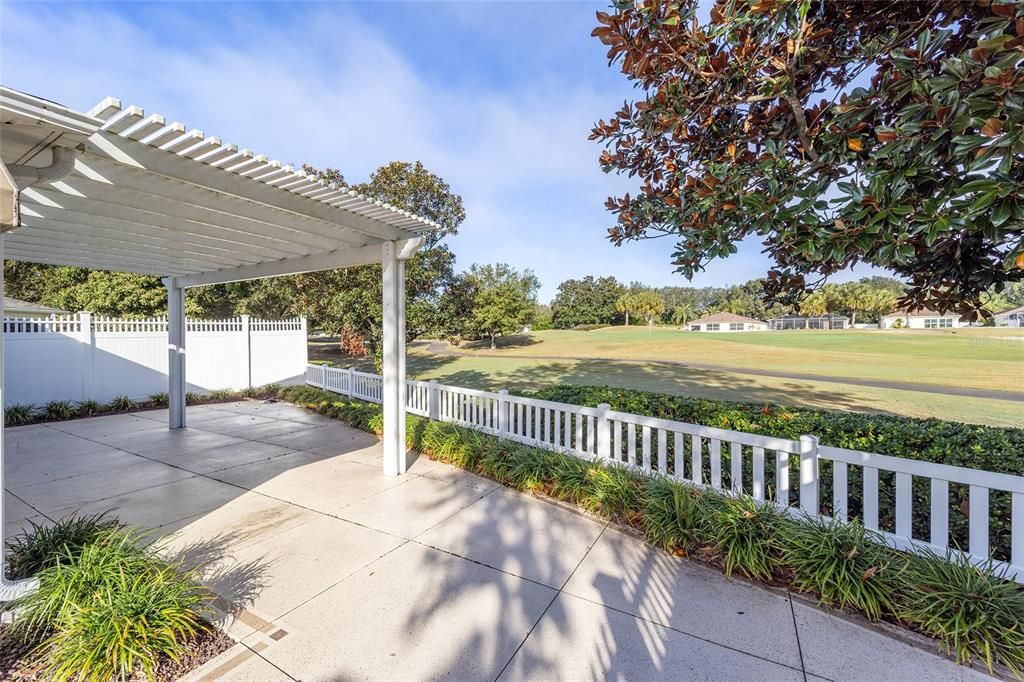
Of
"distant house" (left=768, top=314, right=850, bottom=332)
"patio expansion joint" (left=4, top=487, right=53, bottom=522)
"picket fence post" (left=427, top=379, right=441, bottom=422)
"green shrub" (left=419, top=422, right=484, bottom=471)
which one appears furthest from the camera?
"distant house" (left=768, top=314, right=850, bottom=332)

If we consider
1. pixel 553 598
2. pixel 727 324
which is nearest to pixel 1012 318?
pixel 727 324

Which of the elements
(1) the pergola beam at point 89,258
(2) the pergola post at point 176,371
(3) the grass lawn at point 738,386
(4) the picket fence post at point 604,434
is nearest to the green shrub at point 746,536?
(4) the picket fence post at point 604,434

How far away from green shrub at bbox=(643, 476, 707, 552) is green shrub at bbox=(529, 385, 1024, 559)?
51.7 inches

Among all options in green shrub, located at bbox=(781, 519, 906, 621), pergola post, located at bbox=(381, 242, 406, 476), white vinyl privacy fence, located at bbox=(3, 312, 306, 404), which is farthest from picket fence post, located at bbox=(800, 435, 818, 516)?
white vinyl privacy fence, located at bbox=(3, 312, 306, 404)

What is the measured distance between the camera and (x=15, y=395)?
26.8ft

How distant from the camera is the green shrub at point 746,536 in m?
2.99

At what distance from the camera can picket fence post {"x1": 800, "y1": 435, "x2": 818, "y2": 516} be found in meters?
3.21

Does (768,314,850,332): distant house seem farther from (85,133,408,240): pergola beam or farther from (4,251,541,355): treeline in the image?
(85,133,408,240): pergola beam

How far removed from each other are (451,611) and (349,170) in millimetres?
14002

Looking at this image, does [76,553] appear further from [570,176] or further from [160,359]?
[570,176]

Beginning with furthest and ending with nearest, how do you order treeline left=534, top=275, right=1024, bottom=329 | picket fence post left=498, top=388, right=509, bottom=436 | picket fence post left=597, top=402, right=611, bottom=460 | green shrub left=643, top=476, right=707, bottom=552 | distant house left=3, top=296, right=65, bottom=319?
1. treeline left=534, top=275, right=1024, bottom=329
2. distant house left=3, top=296, right=65, bottom=319
3. picket fence post left=498, top=388, right=509, bottom=436
4. picket fence post left=597, top=402, right=611, bottom=460
5. green shrub left=643, top=476, right=707, bottom=552

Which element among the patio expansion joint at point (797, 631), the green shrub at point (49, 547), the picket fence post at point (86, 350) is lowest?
the patio expansion joint at point (797, 631)

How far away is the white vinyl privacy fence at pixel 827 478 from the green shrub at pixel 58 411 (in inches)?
331

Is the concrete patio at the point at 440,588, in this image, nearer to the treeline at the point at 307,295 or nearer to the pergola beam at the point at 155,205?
the pergola beam at the point at 155,205
